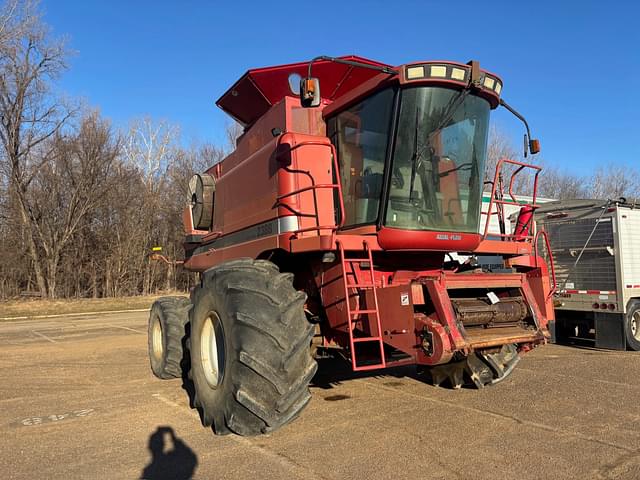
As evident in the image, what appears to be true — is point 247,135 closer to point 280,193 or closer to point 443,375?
point 280,193

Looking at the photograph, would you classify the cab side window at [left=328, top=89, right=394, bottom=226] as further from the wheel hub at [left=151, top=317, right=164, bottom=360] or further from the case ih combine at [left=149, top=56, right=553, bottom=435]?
the wheel hub at [left=151, top=317, right=164, bottom=360]

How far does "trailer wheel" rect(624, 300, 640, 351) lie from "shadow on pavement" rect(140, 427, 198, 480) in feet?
26.6

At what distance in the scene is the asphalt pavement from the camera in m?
3.63

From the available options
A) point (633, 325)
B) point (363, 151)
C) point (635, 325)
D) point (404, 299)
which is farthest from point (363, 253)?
point (635, 325)

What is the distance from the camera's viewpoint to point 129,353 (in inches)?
369

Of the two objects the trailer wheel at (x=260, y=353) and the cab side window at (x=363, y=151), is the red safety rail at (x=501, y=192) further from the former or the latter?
the trailer wheel at (x=260, y=353)

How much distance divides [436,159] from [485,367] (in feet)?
7.95

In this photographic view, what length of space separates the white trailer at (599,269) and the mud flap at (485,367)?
460 centimetres

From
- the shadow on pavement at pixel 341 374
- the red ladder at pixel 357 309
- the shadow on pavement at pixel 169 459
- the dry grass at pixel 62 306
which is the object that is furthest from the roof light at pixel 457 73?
the dry grass at pixel 62 306

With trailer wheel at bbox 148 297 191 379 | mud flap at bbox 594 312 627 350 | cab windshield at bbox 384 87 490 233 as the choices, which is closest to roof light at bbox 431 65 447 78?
cab windshield at bbox 384 87 490 233

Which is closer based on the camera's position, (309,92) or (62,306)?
(309,92)

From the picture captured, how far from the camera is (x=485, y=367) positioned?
556cm

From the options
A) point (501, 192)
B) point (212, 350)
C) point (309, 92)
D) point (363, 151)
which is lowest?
point (212, 350)

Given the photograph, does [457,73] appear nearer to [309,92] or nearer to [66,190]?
[309,92]
